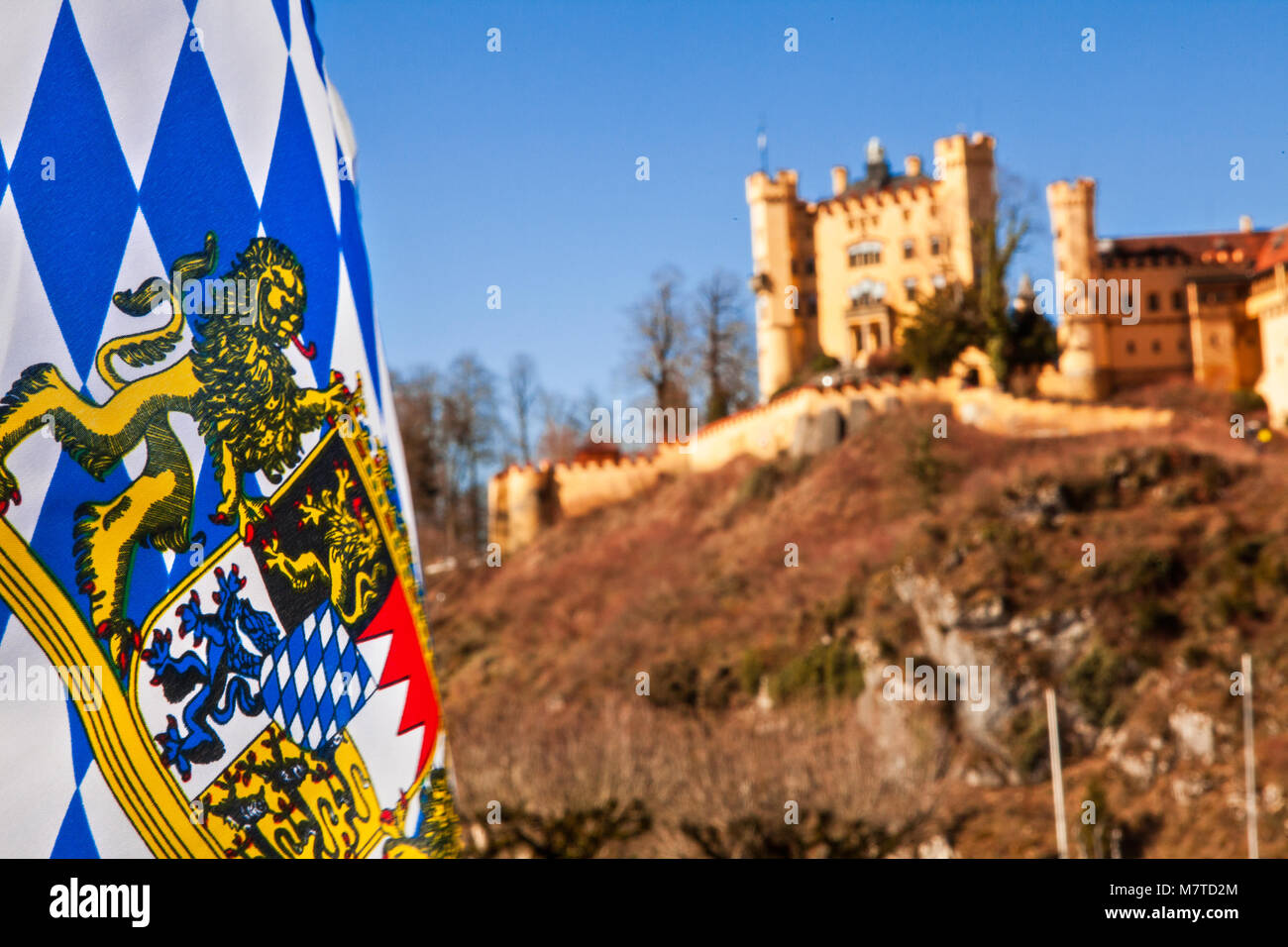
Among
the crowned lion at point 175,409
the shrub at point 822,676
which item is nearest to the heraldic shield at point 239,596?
the crowned lion at point 175,409

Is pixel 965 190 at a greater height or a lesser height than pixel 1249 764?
greater

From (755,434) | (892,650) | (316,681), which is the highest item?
(755,434)

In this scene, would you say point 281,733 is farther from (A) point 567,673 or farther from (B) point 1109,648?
(A) point 567,673

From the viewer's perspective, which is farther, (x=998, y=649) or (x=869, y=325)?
(x=869, y=325)

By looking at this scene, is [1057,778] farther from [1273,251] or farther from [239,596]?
[239,596]

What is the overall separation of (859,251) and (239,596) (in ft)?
173

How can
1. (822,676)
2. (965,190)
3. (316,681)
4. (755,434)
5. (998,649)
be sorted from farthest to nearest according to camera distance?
(965,190), (755,434), (822,676), (998,649), (316,681)

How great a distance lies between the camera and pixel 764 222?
55.5 meters

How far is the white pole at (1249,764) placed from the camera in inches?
1099

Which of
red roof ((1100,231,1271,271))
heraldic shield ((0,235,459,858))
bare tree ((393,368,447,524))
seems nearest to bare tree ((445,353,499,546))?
bare tree ((393,368,447,524))

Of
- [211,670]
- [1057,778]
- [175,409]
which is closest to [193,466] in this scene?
[175,409]

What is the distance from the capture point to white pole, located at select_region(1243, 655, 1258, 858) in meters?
27.9

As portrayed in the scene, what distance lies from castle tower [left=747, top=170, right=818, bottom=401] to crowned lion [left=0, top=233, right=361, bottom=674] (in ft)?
167

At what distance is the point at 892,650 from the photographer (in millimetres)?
36531
